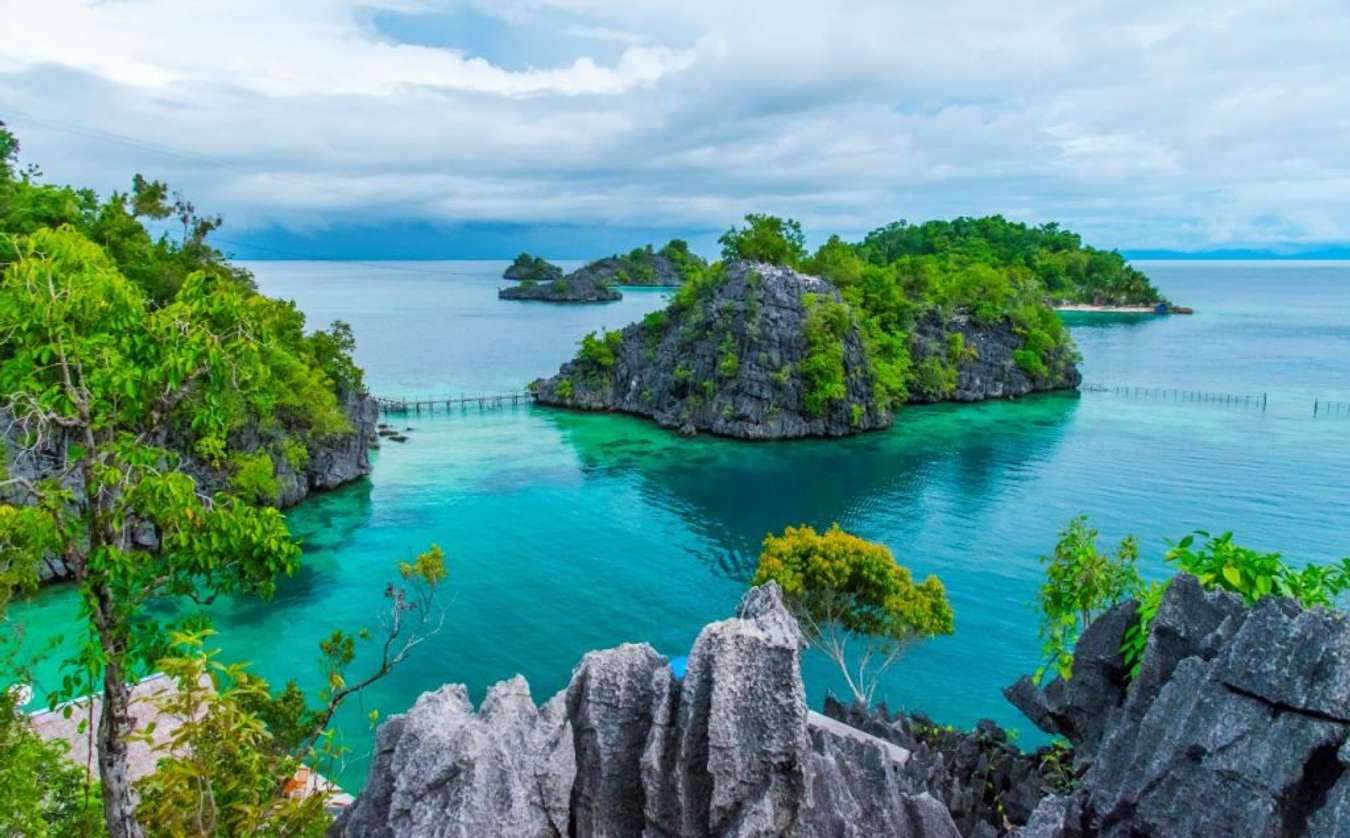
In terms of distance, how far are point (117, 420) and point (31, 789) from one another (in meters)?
4.41

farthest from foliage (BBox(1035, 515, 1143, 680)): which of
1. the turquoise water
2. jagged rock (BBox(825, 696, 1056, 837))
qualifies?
the turquoise water

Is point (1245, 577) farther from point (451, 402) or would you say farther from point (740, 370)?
point (451, 402)

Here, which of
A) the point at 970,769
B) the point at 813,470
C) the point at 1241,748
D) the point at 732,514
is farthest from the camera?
the point at 813,470

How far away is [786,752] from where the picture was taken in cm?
1015

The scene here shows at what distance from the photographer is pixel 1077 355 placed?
285 feet

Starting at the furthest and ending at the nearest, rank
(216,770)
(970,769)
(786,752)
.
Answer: (970,769) → (786,752) → (216,770)

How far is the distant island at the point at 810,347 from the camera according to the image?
65875 millimetres

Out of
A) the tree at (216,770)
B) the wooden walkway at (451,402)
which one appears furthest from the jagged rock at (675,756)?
the wooden walkway at (451,402)

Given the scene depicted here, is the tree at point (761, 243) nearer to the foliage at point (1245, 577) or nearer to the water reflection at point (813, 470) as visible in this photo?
the water reflection at point (813, 470)

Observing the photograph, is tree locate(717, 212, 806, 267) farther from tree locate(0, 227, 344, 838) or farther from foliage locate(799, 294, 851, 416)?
tree locate(0, 227, 344, 838)

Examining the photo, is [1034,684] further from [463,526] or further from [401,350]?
[401,350]

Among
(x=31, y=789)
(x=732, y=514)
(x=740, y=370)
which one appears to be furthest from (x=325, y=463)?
(x=31, y=789)

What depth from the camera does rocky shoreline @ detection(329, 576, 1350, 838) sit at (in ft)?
30.0

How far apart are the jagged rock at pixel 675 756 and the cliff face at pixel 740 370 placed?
5364 centimetres
